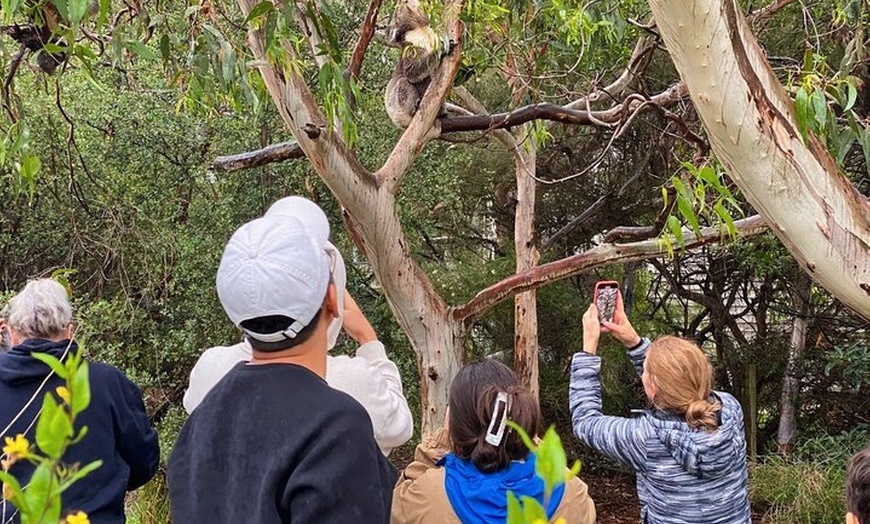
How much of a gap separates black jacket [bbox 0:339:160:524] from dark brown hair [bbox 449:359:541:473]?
3.33 feet

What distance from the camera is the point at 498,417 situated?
1.43 meters

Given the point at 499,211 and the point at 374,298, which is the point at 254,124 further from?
the point at 499,211

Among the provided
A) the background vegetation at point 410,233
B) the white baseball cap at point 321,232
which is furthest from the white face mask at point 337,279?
the background vegetation at point 410,233

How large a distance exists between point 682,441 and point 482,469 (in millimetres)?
699

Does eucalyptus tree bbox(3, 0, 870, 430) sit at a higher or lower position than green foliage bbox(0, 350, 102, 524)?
higher

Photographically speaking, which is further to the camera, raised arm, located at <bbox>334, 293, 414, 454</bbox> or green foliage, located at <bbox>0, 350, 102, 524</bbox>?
raised arm, located at <bbox>334, 293, 414, 454</bbox>

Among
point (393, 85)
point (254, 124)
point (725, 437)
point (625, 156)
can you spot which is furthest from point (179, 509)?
point (625, 156)

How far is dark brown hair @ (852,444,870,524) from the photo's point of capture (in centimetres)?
132

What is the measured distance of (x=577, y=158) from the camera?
20.5ft

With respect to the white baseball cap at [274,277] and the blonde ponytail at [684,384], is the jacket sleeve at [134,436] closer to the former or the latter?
the white baseball cap at [274,277]

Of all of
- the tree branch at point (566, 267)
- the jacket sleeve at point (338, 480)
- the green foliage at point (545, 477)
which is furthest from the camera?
the tree branch at point (566, 267)

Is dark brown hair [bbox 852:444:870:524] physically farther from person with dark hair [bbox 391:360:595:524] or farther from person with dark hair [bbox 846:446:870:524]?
person with dark hair [bbox 391:360:595:524]

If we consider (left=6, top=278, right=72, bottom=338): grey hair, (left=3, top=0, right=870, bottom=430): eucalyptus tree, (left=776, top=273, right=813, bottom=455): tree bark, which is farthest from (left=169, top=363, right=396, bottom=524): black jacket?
(left=776, top=273, right=813, bottom=455): tree bark

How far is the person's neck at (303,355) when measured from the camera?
3.56 feet
